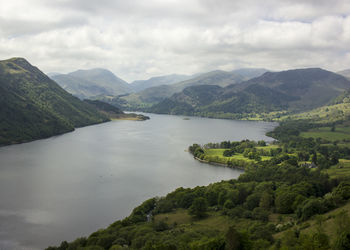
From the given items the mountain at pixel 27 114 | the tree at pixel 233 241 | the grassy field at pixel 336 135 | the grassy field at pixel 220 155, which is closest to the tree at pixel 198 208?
the tree at pixel 233 241

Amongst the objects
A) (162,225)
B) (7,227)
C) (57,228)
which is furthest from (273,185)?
(7,227)

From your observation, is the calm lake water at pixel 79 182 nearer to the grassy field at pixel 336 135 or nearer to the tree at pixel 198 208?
the tree at pixel 198 208

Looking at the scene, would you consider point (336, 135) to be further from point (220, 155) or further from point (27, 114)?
point (27, 114)

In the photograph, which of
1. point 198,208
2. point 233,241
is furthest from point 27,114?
point 233,241

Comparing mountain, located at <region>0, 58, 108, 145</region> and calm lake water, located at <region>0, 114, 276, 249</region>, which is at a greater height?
mountain, located at <region>0, 58, 108, 145</region>

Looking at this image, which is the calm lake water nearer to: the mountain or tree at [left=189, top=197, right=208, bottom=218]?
tree at [left=189, top=197, right=208, bottom=218]

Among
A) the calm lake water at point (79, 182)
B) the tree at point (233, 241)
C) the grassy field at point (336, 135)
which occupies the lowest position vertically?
the calm lake water at point (79, 182)

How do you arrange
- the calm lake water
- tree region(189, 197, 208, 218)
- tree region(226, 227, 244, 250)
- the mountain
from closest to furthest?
tree region(226, 227, 244, 250) < the calm lake water < tree region(189, 197, 208, 218) < the mountain

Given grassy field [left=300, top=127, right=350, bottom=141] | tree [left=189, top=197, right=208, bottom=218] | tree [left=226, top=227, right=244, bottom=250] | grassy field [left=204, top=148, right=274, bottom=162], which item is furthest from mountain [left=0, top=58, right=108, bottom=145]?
grassy field [left=300, top=127, right=350, bottom=141]
